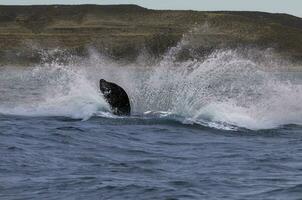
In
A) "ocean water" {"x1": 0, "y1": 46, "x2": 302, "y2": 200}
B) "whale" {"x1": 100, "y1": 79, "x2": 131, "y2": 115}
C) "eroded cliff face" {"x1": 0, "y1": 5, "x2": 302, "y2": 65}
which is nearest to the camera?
"ocean water" {"x1": 0, "y1": 46, "x2": 302, "y2": 200}

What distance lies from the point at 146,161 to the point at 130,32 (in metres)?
104

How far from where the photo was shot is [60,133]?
20.0 meters

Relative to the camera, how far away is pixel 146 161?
16203 millimetres

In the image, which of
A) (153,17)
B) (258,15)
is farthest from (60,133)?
(258,15)

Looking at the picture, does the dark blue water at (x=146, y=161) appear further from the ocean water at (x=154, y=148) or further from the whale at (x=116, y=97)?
the whale at (x=116, y=97)

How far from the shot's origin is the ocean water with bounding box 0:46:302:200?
1364cm

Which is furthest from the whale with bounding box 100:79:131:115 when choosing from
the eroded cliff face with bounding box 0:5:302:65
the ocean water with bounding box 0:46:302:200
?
the eroded cliff face with bounding box 0:5:302:65

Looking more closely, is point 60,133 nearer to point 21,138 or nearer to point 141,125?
point 21,138

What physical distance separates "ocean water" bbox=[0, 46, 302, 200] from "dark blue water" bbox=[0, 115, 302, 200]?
2cm

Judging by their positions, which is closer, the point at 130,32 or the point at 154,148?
the point at 154,148

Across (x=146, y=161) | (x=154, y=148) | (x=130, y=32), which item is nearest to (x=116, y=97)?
(x=154, y=148)

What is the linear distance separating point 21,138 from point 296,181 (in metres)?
7.19

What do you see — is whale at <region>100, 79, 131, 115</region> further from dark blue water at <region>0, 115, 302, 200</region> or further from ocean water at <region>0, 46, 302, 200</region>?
dark blue water at <region>0, 115, 302, 200</region>

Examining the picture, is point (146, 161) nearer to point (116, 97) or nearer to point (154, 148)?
point (154, 148)
